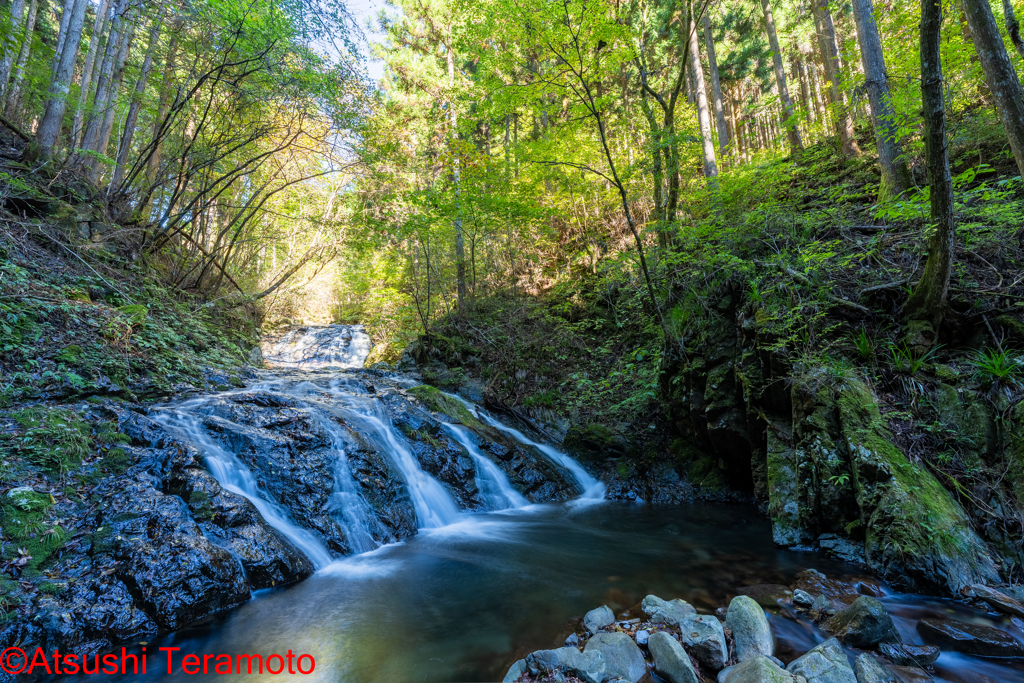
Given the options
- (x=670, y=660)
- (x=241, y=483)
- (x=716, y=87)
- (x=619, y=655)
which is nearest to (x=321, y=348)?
(x=241, y=483)

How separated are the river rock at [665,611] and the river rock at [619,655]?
0.46 m

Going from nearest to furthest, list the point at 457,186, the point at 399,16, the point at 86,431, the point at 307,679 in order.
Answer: the point at 307,679
the point at 86,431
the point at 457,186
the point at 399,16

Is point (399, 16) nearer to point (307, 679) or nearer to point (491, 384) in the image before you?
point (491, 384)

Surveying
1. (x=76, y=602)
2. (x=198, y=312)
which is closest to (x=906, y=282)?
(x=76, y=602)

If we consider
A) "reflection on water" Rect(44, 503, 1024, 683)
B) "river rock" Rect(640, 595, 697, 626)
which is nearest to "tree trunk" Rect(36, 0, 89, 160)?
"reflection on water" Rect(44, 503, 1024, 683)

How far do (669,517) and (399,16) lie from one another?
19.5 meters

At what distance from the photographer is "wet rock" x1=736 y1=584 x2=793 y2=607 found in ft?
11.9

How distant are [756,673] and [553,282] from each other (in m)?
11.4

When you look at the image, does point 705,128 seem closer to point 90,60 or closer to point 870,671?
point 870,671

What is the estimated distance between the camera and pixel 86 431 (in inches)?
179

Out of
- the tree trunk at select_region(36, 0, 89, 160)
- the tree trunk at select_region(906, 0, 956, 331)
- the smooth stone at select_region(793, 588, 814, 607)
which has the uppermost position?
the tree trunk at select_region(36, 0, 89, 160)

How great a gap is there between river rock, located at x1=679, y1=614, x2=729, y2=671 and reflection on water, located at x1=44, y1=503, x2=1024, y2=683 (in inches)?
21.8

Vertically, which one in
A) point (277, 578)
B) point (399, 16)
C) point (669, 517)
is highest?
point (399, 16)

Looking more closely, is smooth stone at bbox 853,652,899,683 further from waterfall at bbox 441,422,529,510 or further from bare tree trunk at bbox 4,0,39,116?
bare tree trunk at bbox 4,0,39,116
